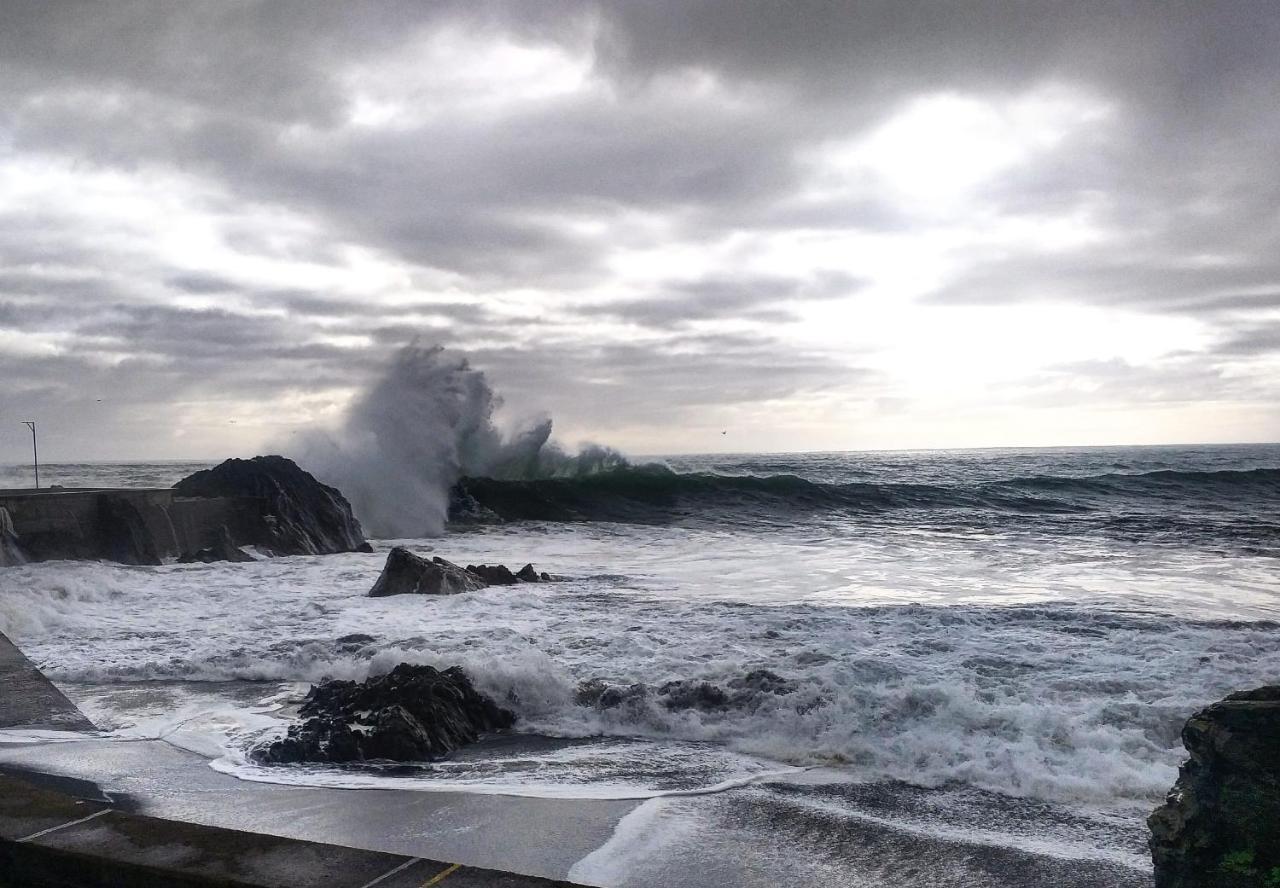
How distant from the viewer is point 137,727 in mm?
5273

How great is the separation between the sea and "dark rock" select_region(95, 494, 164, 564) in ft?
3.10

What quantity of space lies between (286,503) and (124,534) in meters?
2.94

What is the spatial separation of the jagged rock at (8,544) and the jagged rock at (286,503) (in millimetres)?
3238

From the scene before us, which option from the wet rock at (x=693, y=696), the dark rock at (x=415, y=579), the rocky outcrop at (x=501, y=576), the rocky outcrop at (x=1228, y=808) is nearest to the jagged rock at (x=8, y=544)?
the dark rock at (x=415, y=579)

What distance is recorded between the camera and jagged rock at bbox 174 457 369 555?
1516 centimetres

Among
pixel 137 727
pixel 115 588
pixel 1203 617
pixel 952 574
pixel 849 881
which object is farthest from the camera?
pixel 952 574

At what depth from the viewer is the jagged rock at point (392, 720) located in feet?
15.5

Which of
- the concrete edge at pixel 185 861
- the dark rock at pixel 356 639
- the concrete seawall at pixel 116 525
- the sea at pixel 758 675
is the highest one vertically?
the concrete seawall at pixel 116 525

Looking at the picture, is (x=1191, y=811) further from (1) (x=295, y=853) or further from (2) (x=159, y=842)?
(2) (x=159, y=842)

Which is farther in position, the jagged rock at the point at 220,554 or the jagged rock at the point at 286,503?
the jagged rock at the point at 286,503

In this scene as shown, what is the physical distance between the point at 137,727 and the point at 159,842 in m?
3.18

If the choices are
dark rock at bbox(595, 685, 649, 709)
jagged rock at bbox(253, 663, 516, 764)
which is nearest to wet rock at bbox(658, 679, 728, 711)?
dark rock at bbox(595, 685, 649, 709)

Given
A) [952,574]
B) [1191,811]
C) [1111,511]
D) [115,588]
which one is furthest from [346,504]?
[1111,511]

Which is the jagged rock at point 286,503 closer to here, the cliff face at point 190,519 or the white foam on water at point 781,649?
the cliff face at point 190,519
